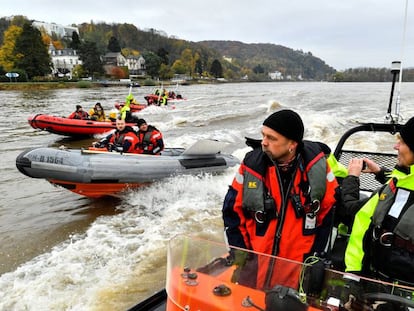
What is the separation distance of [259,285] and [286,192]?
1.74ft

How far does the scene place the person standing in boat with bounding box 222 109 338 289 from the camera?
6.38ft

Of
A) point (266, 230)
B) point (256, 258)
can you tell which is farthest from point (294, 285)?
point (266, 230)

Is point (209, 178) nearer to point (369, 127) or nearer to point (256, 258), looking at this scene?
point (369, 127)

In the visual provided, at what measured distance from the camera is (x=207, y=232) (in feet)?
16.5

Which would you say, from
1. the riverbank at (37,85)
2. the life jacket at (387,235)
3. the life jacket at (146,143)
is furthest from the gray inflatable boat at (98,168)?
the riverbank at (37,85)

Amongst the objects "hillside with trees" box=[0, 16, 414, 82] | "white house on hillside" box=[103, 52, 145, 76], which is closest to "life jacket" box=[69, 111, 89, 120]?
"hillside with trees" box=[0, 16, 414, 82]

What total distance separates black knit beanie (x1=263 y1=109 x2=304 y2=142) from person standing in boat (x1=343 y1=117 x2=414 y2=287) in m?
0.49

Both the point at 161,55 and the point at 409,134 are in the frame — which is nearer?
the point at 409,134

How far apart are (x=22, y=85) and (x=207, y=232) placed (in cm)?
4437

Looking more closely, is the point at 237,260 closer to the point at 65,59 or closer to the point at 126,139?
the point at 126,139

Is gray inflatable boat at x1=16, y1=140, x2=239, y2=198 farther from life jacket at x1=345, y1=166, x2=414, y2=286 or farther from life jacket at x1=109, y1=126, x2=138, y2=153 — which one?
life jacket at x1=345, y1=166, x2=414, y2=286

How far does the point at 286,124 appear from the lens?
192 cm

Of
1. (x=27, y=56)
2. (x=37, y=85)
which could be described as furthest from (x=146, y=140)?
(x=27, y=56)

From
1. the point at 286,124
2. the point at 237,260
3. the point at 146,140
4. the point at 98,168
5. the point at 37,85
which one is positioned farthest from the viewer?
the point at 37,85
